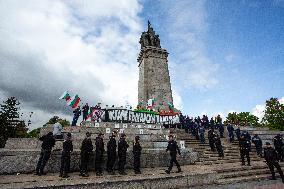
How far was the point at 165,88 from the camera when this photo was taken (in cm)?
3127

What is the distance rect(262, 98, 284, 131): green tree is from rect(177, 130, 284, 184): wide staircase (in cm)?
3628

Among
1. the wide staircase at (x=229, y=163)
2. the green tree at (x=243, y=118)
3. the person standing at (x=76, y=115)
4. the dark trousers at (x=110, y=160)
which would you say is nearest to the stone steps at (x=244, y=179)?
the wide staircase at (x=229, y=163)

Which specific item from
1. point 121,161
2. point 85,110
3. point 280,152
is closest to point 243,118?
point 280,152

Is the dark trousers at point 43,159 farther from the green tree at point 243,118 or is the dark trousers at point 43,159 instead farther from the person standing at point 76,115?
the green tree at point 243,118

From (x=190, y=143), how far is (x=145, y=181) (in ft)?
26.9

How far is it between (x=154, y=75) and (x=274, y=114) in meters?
34.1

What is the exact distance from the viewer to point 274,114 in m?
47.3

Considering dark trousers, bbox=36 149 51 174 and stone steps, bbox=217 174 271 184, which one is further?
stone steps, bbox=217 174 271 184

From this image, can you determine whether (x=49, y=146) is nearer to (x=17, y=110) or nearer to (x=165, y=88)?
(x=165, y=88)

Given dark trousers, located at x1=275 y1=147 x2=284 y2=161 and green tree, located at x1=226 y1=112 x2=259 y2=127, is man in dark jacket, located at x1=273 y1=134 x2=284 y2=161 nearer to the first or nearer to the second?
dark trousers, located at x1=275 y1=147 x2=284 y2=161

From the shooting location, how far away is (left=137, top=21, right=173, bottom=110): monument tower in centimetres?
3039

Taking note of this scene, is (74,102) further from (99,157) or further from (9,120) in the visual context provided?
(9,120)

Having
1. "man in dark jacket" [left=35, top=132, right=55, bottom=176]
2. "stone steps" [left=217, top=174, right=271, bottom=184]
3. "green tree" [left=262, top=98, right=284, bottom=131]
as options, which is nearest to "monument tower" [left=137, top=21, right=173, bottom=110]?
→ "stone steps" [left=217, top=174, right=271, bottom=184]

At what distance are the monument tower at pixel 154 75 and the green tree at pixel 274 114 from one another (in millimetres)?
30710
